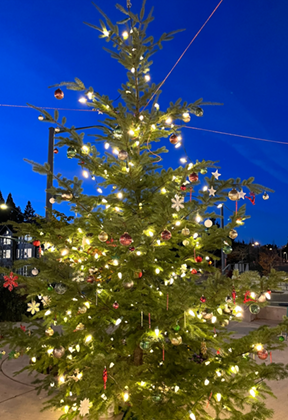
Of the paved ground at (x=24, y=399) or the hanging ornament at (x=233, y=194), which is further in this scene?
the paved ground at (x=24, y=399)

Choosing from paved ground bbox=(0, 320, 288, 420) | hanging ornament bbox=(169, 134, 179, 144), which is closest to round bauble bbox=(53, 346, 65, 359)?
paved ground bbox=(0, 320, 288, 420)

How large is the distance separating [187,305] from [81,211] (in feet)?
5.98

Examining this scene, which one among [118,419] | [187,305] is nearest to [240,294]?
[187,305]

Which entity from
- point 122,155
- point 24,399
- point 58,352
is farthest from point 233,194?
point 24,399

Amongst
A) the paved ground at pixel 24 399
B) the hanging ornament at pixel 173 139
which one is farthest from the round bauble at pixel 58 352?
the hanging ornament at pixel 173 139

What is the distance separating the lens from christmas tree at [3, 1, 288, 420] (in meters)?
3.30

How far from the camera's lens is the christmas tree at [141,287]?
3.30 m

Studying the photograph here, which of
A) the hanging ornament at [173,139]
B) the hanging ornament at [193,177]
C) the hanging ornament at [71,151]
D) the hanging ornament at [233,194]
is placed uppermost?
the hanging ornament at [173,139]

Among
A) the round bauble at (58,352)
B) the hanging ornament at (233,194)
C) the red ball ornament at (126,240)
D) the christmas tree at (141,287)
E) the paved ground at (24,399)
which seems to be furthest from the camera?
the paved ground at (24,399)

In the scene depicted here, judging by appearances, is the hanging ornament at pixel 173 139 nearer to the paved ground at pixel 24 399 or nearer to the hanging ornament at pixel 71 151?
the hanging ornament at pixel 71 151

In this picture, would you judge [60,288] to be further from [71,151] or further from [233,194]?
[233,194]

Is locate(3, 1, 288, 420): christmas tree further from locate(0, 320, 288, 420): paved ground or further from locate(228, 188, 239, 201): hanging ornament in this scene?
locate(0, 320, 288, 420): paved ground

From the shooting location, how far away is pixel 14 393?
Result: 5289mm

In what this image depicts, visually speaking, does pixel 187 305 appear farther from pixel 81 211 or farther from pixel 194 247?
pixel 81 211
